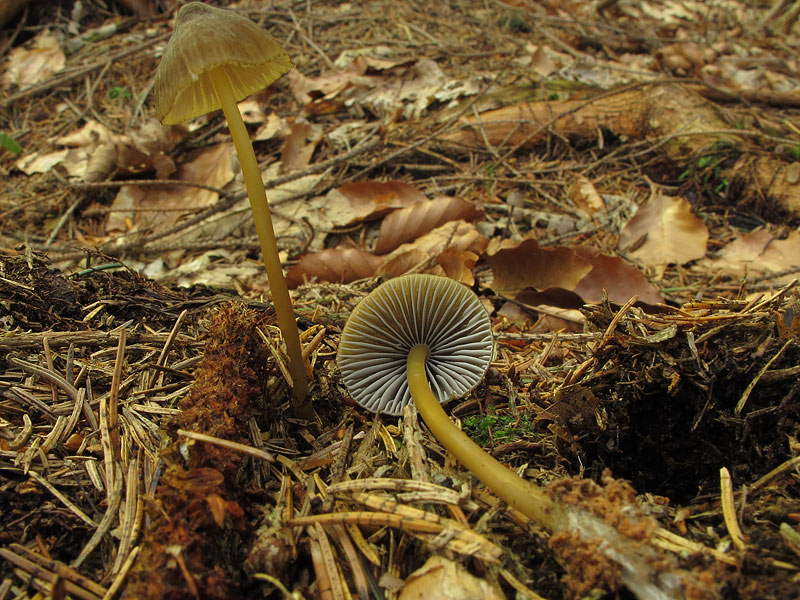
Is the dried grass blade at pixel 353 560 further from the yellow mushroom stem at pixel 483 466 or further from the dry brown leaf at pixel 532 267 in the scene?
the dry brown leaf at pixel 532 267

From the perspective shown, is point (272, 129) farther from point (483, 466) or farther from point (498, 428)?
point (483, 466)

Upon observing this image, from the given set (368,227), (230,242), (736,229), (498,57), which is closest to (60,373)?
(230,242)

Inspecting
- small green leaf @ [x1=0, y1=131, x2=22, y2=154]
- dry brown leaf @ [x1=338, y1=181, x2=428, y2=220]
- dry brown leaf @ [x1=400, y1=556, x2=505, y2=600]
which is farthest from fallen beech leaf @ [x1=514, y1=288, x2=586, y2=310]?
small green leaf @ [x1=0, y1=131, x2=22, y2=154]

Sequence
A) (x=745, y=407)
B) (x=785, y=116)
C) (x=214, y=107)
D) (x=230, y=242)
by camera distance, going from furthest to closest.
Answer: (x=785, y=116) < (x=230, y=242) < (x=214, y=107) < (x=745, y=407)

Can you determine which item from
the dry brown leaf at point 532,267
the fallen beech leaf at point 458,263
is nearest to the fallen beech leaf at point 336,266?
the fallen beech leaf at point 458,263

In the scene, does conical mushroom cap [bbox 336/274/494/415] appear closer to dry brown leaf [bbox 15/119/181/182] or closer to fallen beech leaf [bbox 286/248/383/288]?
fallen beech leaf [bbox 286/248/383/288]

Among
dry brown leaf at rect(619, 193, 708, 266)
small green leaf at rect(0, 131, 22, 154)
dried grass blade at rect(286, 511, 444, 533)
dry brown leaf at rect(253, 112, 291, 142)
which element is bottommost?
dry brown leaf at rect(619, 193, 708, 266)

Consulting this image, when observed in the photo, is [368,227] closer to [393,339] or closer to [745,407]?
[393,339]
